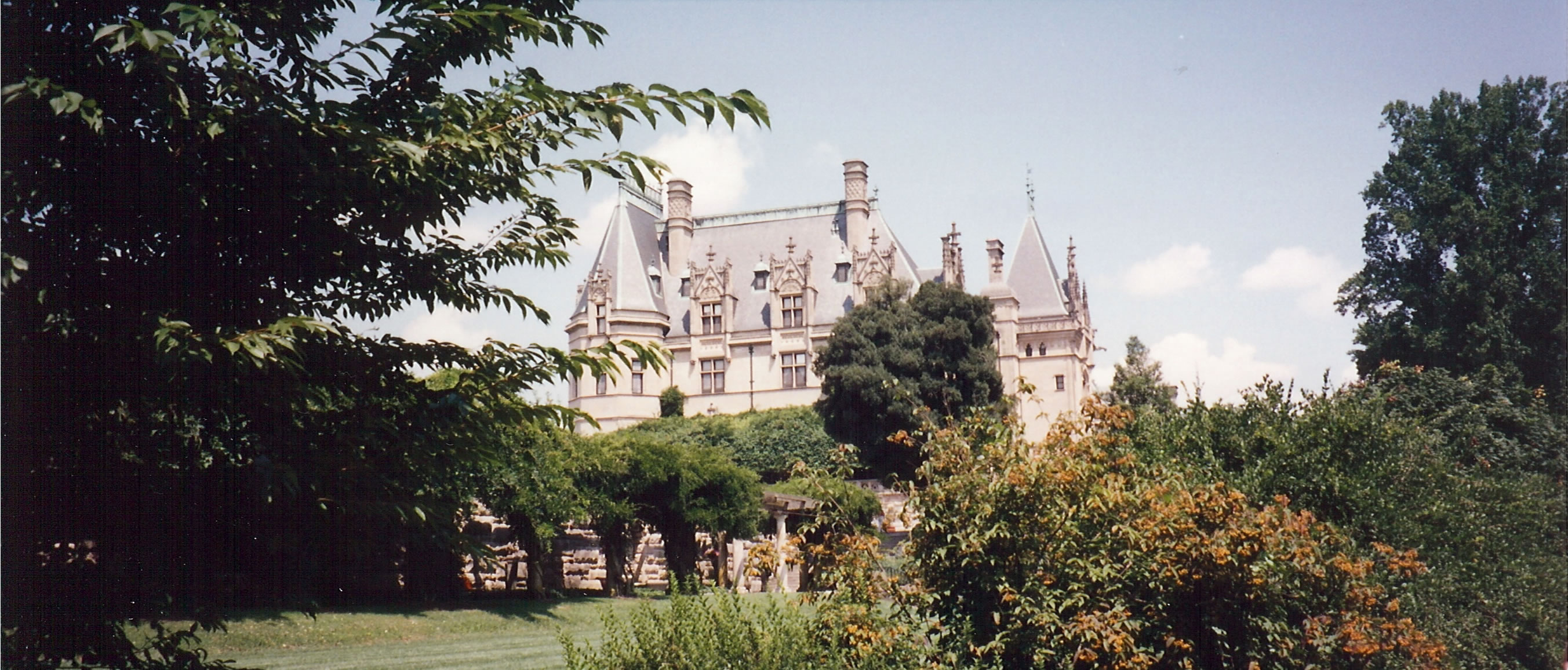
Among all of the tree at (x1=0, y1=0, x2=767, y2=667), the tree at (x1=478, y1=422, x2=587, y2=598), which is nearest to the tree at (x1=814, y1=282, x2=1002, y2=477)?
the tree at (x1=478, y1=422, x2=587, y2=598)

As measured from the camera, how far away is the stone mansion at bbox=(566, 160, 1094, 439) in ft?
182

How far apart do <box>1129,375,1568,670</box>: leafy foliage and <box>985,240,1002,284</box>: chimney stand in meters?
44.1

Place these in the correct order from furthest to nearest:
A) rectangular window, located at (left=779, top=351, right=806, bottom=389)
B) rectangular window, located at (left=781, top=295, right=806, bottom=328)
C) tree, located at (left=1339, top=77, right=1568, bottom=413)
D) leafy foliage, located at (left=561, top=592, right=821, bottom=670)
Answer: rectangular window, located at (left=781, top=295, right=806, bottom=328) < rectangular window, located at (left=779, top=351, right=806, bottom=389) < tree, located at (left=1339, top=77, right=1568, bottom=413) < leafy foliage, located at (left=561, top=592, right=821, bottom=670)

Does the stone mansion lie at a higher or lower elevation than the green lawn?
higher

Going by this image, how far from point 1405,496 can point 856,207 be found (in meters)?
49.2

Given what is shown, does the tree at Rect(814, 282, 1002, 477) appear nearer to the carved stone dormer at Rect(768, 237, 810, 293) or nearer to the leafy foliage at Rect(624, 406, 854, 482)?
the leafy foliage at Rect(624, 406, 854, 482)

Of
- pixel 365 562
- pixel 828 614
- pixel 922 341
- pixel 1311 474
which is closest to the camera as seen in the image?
pixel 365 562

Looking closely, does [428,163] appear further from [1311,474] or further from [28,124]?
[1311,474]

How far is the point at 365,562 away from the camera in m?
4.42

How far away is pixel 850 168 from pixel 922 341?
62.6 feet

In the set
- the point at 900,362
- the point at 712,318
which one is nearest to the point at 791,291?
the point at 712,318

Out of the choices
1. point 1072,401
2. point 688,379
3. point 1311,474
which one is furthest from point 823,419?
point 1311,474

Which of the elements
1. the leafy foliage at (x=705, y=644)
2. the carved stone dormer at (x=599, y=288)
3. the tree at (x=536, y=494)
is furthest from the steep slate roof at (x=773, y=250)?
the leafy foliage at (x=705, y=644)

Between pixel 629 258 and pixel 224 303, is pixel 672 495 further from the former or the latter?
pixel 629 258
